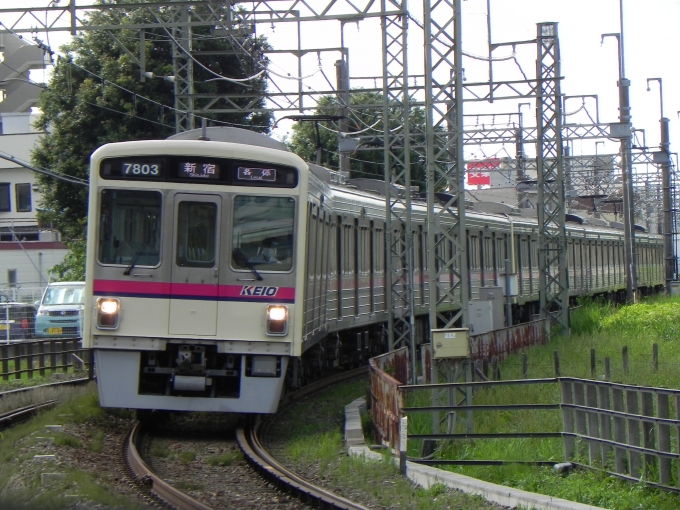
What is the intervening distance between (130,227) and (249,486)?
3376 mm

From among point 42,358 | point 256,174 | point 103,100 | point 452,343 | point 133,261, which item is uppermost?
point 103,100

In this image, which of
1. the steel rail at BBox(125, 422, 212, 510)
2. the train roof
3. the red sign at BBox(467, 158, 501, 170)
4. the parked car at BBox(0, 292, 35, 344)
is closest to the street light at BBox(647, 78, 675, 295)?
the red sign at BBox(467, 158, 501, 170)

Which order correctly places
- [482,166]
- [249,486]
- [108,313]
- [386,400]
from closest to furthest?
[249,486] < [386,400] < [108,313] < [482,166]

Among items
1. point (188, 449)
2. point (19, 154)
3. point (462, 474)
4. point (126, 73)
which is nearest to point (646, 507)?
point (462, 474)

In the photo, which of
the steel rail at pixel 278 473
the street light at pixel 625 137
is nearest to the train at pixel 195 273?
the steel rail at pixel 278 473

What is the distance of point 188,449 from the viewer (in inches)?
414

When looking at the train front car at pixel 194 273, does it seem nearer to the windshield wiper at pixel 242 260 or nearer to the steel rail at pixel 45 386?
the windshield wiper at pixel 242 260

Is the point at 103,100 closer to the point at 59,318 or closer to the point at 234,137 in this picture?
the point at 59,318

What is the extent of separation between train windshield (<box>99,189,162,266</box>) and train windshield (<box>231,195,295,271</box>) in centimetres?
83

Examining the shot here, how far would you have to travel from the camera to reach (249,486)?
28.5 feet

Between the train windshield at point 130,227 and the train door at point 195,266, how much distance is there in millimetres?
234

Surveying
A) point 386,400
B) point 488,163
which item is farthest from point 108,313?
point 488,163

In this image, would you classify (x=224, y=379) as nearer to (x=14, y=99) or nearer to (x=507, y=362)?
(x=507, y=362)

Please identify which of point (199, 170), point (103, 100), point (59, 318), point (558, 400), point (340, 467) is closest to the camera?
point (340, 467)
